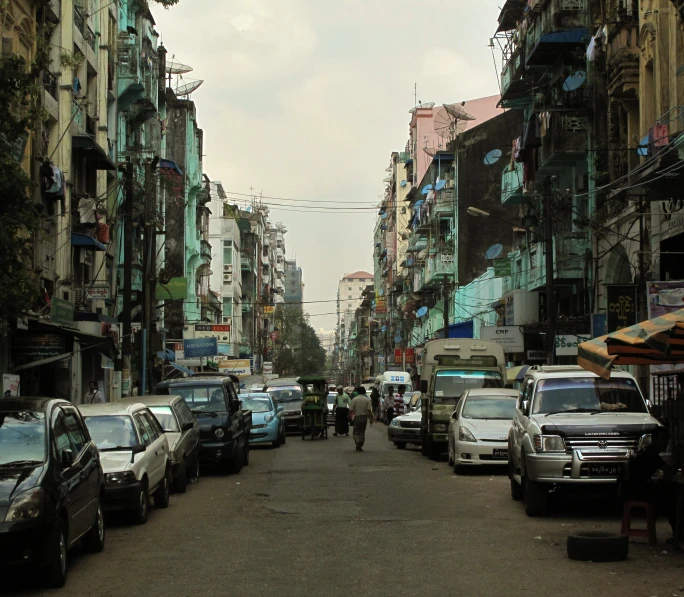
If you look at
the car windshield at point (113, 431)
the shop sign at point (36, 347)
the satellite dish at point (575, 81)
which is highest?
the satellite dish at point (575, 81)

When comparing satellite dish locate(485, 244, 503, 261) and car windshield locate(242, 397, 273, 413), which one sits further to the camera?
satellite dish locate(485, 244, 503, 261)

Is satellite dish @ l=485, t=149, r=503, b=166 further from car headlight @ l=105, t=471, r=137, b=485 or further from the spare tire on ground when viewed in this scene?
the spare tire on ground

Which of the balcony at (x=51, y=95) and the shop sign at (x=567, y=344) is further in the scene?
the shop sign at (x=567, y=344)

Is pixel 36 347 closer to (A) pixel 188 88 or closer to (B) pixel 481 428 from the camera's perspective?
(B) pixel 481 428

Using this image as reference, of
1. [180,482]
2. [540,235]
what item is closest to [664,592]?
[180,482]

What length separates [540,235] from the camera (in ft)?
128

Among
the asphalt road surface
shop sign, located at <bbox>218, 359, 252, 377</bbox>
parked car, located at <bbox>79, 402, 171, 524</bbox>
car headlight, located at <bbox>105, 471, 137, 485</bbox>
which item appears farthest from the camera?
shop sign, located at <bbox>218, 359, 252, 377</bbox>

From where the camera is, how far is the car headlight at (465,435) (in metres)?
21.7

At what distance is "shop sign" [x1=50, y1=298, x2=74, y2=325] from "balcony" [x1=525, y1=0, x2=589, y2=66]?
60.7ft

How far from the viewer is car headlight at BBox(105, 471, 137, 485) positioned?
13586 mm

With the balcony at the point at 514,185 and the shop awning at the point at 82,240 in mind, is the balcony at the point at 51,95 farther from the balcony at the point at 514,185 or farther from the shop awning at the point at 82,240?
the balcony at the point at 514,185

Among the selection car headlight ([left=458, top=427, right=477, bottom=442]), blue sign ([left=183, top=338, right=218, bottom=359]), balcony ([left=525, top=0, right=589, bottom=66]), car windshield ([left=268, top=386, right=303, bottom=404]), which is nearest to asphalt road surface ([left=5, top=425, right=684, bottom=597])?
car headlight ([left=458, top=427, right=477, bottom=442])

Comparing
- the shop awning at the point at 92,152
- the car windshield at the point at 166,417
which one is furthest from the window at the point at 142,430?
the shop awning at the point at 92,152

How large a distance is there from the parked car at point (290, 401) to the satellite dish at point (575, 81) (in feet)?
48.0
